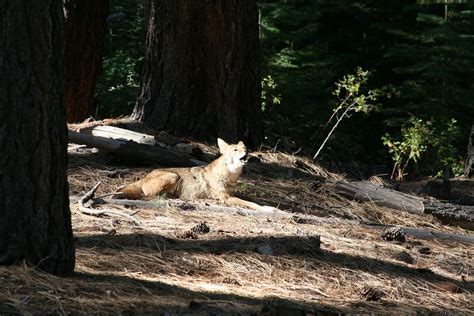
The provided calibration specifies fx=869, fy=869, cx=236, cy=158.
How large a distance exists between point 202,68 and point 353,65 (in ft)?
63.1

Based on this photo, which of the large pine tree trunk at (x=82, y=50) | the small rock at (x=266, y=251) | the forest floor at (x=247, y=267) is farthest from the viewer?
the large pine tree trunk at (x=82, y=50)

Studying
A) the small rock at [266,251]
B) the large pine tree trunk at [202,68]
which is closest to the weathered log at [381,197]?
the large pine tree trunk at [202,68]

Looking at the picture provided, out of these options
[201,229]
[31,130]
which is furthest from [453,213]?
[31,130]

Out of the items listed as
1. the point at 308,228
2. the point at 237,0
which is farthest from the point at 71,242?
the point at 237,0

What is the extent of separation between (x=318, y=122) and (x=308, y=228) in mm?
15618

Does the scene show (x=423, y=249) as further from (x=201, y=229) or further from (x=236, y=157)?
(x=236, y=157)

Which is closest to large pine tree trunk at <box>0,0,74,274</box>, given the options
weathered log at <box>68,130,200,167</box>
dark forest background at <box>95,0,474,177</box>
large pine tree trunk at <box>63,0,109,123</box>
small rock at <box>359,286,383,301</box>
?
small rock at <box>359,286,383,301</box>

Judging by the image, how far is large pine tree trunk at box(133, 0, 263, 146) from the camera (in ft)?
34.2

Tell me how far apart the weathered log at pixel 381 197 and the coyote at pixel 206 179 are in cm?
116

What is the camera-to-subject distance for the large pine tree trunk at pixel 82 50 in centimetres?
1226

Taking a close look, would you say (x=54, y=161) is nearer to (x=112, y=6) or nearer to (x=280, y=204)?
(x=280, y=204)

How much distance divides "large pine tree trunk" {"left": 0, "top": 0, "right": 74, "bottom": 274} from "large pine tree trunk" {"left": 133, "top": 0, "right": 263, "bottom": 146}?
566 cm

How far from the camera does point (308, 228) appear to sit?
7.52m

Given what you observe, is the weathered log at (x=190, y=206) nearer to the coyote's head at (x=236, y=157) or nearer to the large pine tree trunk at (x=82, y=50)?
the coyote's head at (x=236, y=157)
